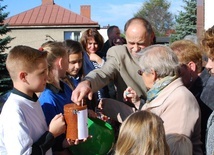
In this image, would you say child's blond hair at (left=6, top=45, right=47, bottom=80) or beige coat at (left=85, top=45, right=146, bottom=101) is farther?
beige coat at (left=85, top=45, right=146, bottom=101)

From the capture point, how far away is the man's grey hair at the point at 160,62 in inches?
110

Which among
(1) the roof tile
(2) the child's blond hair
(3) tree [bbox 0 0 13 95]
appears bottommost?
(3) tree [bbox 0 0 13 95]

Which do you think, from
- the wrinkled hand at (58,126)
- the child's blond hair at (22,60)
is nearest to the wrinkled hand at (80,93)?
the wrinkled hand at (58,126)

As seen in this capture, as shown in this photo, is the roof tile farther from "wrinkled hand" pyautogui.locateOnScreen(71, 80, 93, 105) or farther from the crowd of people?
"wrinkled hand" pyautogui.locateOnScreen(71, 80, 93, 105)

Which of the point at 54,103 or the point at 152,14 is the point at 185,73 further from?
the point at 152,14

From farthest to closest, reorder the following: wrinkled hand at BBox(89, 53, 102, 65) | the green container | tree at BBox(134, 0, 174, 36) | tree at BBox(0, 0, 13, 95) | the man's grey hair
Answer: tree at BBox(134, 0, 174, 36)
tree at BBox(0, 0, 13, 95)
wrinkled hand at BBox(89, 53, 102, 65)
the green container
the man's grey hair

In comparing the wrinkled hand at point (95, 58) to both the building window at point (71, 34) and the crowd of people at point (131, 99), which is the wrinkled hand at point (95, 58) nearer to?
the crowd of people at point (131, 99)

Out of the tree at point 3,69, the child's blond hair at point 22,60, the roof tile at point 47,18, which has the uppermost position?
the roof tile at point 47,18

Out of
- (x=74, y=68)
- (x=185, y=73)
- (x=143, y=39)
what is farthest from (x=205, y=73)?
(x=74, y=68)

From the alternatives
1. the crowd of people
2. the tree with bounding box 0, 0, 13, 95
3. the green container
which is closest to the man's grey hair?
the crowd of people

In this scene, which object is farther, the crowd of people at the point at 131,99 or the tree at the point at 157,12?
the tree at the point at 157,12

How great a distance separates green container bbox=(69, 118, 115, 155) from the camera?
119 inches

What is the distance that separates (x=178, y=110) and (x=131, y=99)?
0.85 meters

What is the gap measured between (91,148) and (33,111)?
0.59 meters
